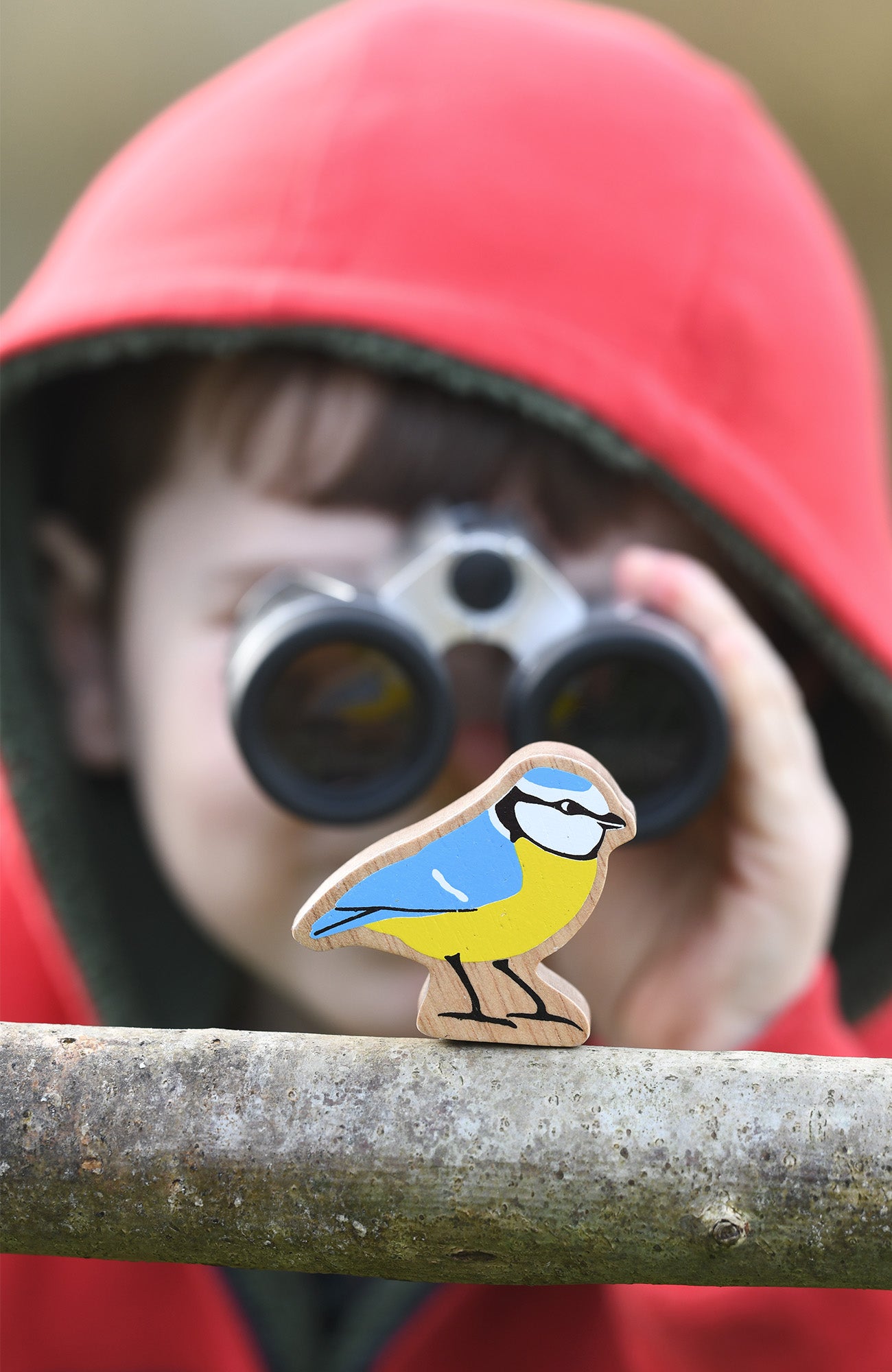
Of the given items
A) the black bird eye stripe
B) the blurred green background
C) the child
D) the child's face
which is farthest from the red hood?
the blurred green background

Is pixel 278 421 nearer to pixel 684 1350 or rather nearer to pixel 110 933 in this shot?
pixel 110 933

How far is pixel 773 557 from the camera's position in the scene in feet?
3.10

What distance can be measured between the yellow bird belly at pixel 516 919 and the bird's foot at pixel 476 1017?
23mm

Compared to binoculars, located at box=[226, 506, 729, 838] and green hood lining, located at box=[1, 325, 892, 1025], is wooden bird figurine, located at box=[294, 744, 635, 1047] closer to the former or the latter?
binoculars, located at box=[226, 506, 729, 838]

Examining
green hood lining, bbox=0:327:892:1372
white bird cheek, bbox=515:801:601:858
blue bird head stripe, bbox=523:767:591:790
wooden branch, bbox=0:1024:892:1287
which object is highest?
blue bird head stripe, bbox=523:767:591:790

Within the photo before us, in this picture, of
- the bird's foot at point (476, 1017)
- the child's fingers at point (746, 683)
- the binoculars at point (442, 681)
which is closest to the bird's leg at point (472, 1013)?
the bird's foot at point (476, 1017)

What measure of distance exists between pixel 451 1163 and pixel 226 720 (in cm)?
60

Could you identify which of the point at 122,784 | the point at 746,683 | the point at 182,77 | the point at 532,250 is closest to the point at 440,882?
the point at 746,683

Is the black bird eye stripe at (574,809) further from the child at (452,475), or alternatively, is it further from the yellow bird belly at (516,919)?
the child at (452,475)

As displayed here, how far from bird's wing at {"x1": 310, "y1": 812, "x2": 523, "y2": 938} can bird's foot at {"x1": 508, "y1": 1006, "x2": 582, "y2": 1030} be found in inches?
1.8

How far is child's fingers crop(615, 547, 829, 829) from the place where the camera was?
3.00ft

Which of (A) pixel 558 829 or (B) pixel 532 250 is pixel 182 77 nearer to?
(B) pixel 532 250

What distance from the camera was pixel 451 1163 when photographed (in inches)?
17.2

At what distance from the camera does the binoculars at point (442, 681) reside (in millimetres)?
798
